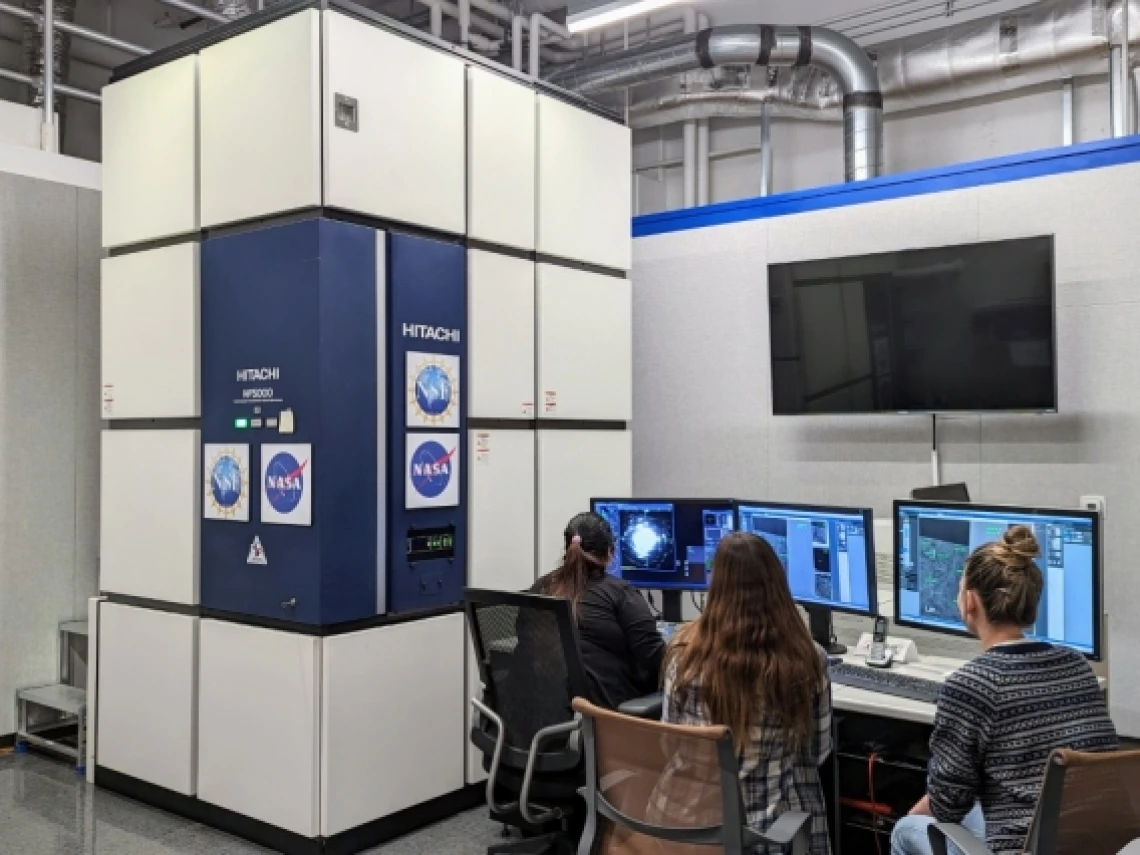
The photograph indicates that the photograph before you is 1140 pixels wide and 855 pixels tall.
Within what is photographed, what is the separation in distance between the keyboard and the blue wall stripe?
261 cm

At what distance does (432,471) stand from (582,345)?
105 cm

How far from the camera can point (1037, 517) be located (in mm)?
2668

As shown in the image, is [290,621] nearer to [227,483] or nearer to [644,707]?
[227,483]

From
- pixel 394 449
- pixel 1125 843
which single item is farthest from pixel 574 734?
pixel 1125 843

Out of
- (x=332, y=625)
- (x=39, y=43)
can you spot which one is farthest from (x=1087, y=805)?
(x=39, y=43)

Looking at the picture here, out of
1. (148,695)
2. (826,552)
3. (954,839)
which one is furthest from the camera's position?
(148,695)

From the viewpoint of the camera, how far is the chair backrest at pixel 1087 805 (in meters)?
1.66

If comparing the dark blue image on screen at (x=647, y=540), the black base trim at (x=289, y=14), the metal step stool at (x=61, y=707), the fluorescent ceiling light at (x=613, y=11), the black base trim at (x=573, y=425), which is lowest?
the metal step stool at (x=61, y=707)

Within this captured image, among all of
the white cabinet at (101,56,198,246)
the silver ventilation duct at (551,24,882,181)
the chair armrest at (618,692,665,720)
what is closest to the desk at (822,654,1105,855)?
the chair armrest at (618,692,665,720)

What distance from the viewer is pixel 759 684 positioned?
2.07 m

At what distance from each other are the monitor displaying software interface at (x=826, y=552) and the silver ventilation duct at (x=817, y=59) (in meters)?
3.15

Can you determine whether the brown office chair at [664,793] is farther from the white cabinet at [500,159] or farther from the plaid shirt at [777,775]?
the white cabinet at [500,159]

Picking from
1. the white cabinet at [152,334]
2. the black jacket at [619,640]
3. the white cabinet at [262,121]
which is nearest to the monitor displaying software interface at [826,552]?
the black jacket at [619,640]

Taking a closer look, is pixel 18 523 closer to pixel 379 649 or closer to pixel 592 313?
pixel 379 649
